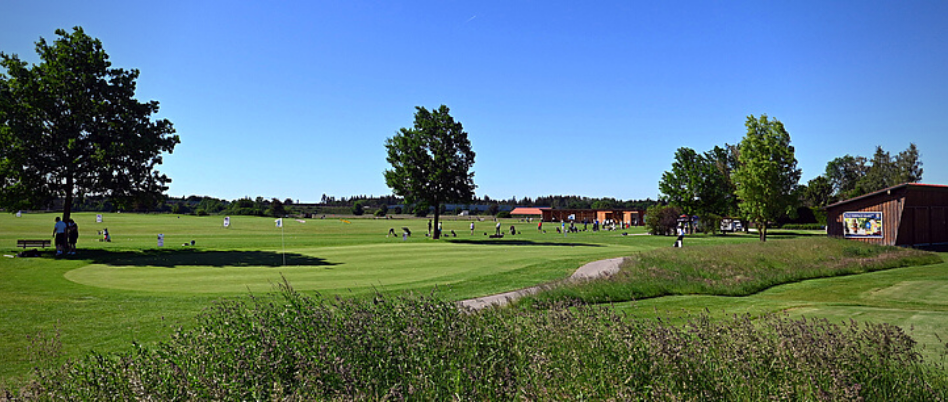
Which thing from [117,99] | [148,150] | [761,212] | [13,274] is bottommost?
[13,274]

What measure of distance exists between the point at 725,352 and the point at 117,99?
40.2 meters

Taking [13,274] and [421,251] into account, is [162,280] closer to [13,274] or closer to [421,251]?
[13,274]

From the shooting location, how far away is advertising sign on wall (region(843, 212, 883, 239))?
36719 millimetres

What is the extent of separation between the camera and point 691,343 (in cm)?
589

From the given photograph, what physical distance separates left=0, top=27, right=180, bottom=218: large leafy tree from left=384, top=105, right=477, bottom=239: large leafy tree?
2309 cm

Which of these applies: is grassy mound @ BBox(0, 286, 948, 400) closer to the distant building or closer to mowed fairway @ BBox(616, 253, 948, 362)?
mowed fairway @ BBox(616, 253, 948, 362)

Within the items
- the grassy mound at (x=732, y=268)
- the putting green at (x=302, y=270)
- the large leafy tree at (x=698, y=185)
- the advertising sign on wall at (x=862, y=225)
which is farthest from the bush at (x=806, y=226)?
the putting green at (x=302, y=270)

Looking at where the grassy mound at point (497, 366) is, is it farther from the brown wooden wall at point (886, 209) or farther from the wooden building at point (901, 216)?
the wooden building at point (901, 216)

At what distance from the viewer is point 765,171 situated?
48812 mm

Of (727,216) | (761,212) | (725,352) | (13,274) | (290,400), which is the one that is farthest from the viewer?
(727,216)

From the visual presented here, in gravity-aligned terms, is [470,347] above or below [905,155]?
below

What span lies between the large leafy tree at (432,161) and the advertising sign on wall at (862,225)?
31953 mm

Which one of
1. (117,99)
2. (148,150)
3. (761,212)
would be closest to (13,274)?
(148,150)

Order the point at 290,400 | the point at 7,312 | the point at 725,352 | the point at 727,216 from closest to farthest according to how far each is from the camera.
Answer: the point at 290,400, the point at 725,352, the point at 7,312, the point at 727,216
